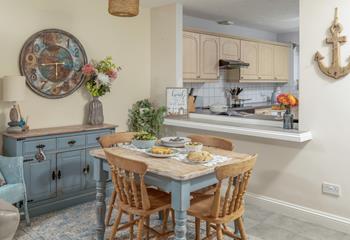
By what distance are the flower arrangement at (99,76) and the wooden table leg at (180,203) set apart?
7.30 feet

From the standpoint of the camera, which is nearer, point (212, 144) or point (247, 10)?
point (212, 144)

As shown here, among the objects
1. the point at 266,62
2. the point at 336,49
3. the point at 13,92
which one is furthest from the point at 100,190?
the point at 266,62

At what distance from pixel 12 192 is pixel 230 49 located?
3959 mm

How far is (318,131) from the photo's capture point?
3326 millimetres

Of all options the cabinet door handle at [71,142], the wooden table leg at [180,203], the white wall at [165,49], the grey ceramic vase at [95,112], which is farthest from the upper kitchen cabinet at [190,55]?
the wooden table leg at [180,203]

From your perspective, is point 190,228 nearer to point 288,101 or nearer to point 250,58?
point 288,101

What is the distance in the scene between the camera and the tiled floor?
3.12m

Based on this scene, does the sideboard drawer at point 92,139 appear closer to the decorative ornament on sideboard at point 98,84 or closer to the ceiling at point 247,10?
the decorative ornament on sideboard at point 98,84

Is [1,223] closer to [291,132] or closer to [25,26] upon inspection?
[291,132]

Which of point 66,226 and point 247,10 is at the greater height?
point 247,10

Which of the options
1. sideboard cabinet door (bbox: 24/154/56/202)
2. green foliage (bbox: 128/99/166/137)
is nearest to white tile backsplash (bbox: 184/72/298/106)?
green foliage (bbox: 128/99/166/137)

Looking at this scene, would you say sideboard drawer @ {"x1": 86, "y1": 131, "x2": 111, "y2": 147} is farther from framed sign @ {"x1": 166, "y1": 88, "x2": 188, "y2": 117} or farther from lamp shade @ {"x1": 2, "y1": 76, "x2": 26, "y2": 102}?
framed sign @ {"x1": 166, "y1": 88, "x2": 188, "y2": 117}

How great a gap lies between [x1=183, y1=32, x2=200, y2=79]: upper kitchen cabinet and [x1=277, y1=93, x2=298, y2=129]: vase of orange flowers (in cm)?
179

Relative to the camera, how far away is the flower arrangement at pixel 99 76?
4086 millimetres
